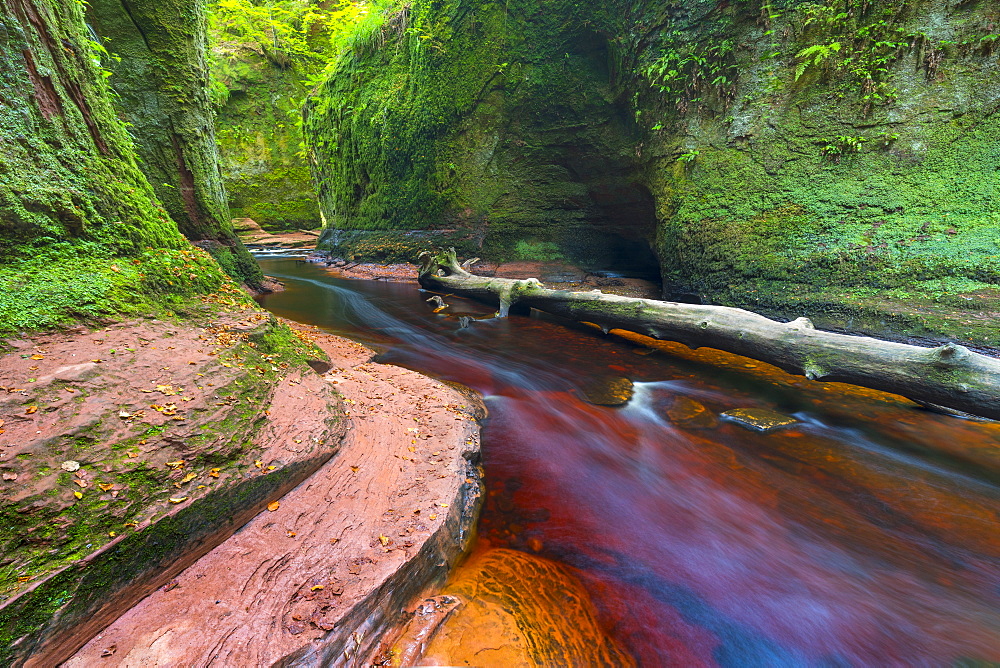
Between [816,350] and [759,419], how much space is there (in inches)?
39.9

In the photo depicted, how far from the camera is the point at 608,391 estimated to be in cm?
497

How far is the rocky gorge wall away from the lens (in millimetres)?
5625

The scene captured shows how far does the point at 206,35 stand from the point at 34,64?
8450mm

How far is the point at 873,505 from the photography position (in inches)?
120

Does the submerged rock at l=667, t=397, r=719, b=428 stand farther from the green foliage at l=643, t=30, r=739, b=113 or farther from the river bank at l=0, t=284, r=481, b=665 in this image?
the green foliage at l=643, t=30, r=739, b=113

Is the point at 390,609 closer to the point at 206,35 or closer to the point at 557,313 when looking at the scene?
the point at 557,313

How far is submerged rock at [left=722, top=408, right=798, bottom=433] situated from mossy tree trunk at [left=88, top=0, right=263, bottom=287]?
1007 centimetres

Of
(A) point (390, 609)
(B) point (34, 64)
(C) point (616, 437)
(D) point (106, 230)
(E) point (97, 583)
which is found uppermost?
(B) point (34, 64)

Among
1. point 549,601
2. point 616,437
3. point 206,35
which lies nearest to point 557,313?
point 616,437

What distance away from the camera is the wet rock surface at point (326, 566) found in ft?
5.23

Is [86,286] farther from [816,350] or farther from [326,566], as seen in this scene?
[816,350]

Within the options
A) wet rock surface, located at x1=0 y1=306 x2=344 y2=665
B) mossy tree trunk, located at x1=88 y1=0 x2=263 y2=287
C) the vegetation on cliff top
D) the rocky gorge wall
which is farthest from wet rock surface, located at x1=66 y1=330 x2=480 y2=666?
the vegetation on cliff top

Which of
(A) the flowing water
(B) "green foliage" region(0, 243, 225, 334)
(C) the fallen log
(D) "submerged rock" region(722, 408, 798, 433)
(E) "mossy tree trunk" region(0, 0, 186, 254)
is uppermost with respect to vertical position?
(E) "mossy tree trunk" region(0, 0, 186, 254)

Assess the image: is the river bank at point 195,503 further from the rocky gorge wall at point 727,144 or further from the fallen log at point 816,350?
the rocky gorge wall at point 727,144
